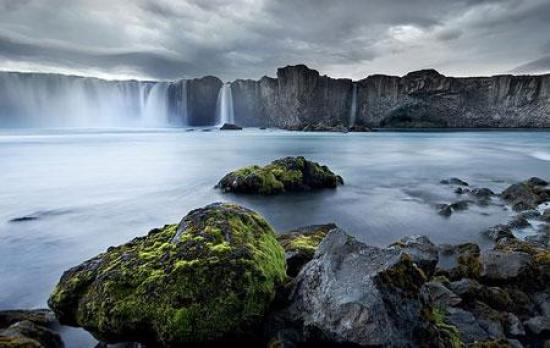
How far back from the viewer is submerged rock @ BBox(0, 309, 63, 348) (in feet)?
13.3

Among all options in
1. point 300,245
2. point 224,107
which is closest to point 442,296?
point 300,245

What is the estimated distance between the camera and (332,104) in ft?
362

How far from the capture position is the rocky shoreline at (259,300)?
3.88 m

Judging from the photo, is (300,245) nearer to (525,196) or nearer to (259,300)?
(259,300)

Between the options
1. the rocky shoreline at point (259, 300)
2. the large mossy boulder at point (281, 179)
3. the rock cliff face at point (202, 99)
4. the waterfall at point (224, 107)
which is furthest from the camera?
the waterfall at point (224, 107)

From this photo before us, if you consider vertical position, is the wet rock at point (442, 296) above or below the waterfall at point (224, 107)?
below

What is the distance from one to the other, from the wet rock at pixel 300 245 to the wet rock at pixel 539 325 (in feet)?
11.1

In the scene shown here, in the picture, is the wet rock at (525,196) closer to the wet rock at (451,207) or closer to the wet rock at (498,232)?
the wet rock at (451,207)

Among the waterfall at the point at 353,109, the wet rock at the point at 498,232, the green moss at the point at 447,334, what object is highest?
the waterfall at the point at 353,109

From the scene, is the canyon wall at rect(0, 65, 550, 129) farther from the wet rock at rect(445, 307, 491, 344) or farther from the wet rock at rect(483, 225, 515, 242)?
the wet rock at rect(445, 307, 491, 344)

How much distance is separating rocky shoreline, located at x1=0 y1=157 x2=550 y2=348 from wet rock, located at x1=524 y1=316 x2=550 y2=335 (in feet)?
0.05

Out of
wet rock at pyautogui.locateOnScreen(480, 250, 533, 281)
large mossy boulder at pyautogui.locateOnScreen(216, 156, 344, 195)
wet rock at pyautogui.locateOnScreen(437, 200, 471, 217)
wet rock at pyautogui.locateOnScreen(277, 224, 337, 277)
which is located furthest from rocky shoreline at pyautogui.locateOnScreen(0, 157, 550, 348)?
large mossy boulder at pyautogui.locateOnScreen(216, 156, 344, 195)

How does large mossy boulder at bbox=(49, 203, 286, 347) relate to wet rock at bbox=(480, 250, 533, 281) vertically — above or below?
above

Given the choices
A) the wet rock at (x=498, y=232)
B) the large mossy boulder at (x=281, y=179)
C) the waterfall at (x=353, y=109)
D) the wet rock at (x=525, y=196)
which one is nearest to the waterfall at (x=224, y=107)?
the waterfall at (x=353, y=109)
